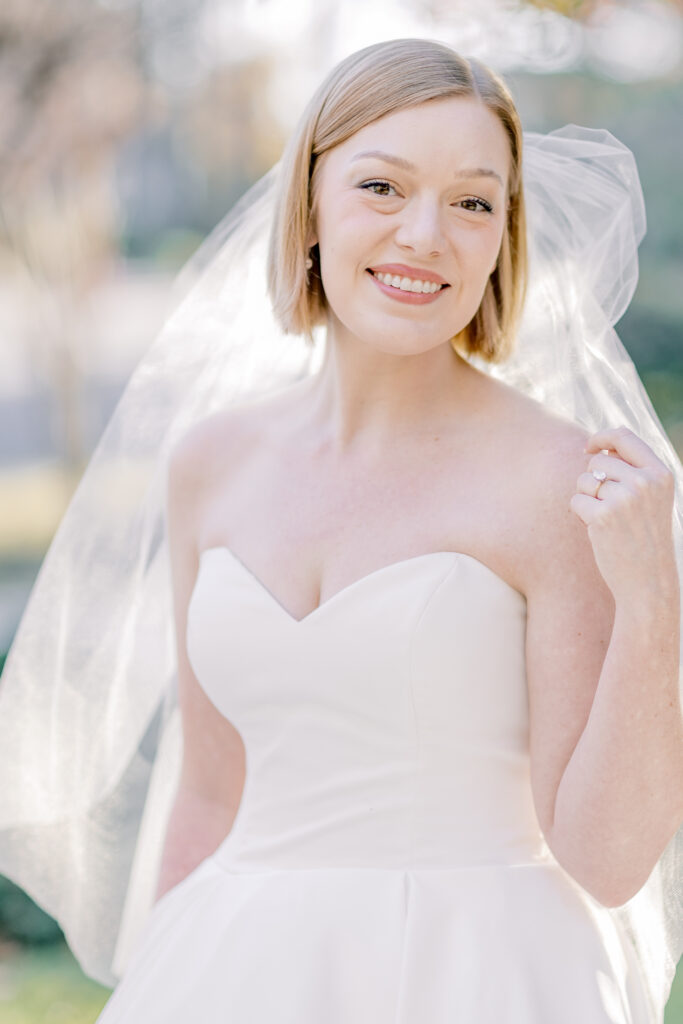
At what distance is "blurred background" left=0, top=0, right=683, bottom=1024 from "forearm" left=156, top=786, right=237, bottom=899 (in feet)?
5.00

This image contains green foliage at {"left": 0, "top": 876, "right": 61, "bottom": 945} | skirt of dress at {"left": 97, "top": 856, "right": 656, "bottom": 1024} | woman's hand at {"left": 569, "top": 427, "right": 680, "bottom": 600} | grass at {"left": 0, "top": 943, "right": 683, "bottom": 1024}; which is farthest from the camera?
green foliage at {"left": 0, "top": 876, "right": 61, "bottom": 945}

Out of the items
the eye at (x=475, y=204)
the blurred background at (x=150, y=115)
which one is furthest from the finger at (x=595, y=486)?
the blurred background at (x=150, y=115)

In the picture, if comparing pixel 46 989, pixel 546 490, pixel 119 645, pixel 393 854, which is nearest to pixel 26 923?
pixel 46 989

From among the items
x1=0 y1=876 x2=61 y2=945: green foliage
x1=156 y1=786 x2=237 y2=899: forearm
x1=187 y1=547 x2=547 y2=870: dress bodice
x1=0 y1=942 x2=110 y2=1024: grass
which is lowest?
x1=0 y1=876 x2=61 y2=945: green foliage

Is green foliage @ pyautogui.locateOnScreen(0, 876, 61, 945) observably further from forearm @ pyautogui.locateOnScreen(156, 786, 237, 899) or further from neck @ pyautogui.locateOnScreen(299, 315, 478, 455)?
neck @ pyautogui.locateOnScreen(299, 315, 478, 455)

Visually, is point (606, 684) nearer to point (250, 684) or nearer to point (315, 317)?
point (250, 684)

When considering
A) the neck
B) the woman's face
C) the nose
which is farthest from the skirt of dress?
the nose

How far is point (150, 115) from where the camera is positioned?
8.00 metres

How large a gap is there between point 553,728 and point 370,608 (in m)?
0.34

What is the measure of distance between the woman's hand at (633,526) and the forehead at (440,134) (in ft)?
1.84

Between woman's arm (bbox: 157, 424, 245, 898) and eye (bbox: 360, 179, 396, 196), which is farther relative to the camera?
woman's arm (bbox: 157, 424, 245, 898)

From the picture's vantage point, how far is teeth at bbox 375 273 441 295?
74.7 inches

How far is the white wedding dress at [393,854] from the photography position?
177cm

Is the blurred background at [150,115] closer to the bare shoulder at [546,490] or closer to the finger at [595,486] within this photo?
the bare shoulder at [546,490]
